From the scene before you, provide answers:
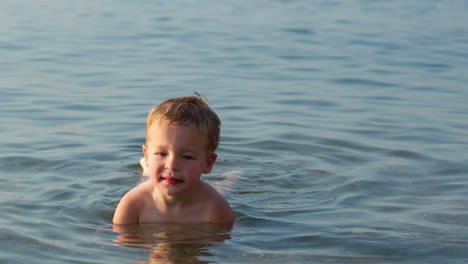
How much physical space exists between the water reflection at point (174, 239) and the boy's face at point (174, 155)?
325 mm

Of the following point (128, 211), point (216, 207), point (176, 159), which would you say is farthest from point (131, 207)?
point (176, 159)

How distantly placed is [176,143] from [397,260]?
1538 mm

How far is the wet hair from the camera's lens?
5.06 metres

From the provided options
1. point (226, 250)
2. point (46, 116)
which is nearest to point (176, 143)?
point (226, 250)

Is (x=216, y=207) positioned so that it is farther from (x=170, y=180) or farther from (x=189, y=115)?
(x=189, y=115)

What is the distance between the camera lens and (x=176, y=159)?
16.6 ft

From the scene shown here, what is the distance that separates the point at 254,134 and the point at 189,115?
3366 millimetres

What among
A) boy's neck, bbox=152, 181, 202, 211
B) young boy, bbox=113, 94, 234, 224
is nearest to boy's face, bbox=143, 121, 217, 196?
young boy, bbox=113, 94, 234, 224

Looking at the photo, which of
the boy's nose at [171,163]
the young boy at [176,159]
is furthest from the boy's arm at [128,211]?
the boy's nose at [171,163]

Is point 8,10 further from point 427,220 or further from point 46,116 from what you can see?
point 427,220

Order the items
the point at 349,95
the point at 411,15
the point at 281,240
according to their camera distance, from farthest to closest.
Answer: the point at 411,15, the point at 349,95, the point at 281,240

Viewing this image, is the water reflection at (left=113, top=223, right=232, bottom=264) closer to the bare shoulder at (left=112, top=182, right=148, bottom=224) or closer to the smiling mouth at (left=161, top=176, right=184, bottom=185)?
the bare shoulder at (left=112, top=182, right=148, bottom=224)

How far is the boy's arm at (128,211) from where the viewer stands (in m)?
5.54

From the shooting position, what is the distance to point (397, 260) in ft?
16.4
